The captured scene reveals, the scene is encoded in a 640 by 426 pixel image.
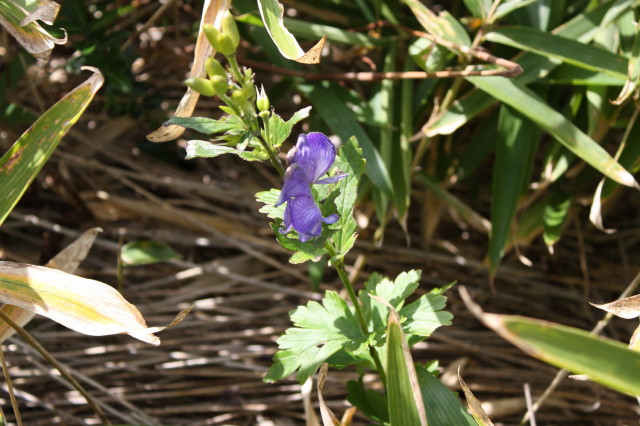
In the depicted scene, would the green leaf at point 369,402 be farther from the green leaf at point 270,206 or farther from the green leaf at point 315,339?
the green leaf at point 270,206

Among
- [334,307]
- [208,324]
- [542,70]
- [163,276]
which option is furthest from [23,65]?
[542,70]

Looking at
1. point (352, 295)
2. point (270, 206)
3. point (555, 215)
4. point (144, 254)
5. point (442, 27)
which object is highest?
point (442, 27)

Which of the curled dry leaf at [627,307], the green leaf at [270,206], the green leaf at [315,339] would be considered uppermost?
the green leaf at [270,206]

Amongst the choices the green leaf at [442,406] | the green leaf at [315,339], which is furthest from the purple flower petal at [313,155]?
the green leaf at [442,406]

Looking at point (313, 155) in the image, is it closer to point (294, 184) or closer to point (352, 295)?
point (294, 184)

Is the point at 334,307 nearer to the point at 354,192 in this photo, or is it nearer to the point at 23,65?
the point at 354,192

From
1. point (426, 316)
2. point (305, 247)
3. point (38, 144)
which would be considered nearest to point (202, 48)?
point (38, 144)
